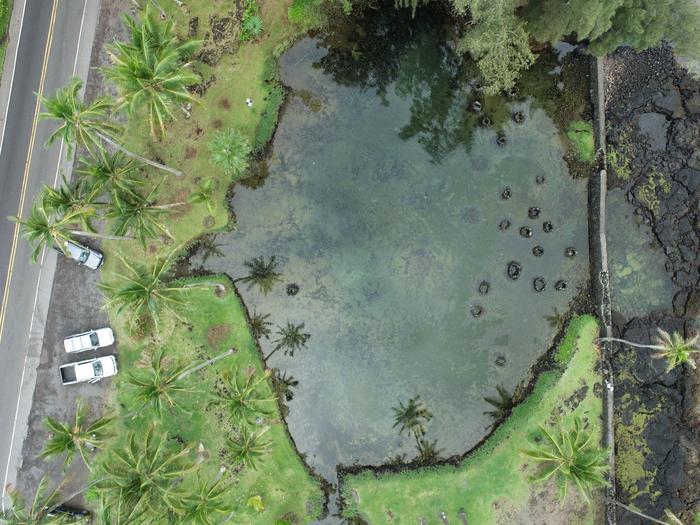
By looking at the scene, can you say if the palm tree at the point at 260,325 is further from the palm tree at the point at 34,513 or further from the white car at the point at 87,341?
the palm tree at the point at 34,513

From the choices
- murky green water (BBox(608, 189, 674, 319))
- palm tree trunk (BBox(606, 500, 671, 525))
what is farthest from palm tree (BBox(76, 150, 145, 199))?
palm tree trunk (BBox(606, 500, 671, 525))

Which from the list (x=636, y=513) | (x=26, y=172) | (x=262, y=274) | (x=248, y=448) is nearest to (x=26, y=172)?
(x=26, y=172)

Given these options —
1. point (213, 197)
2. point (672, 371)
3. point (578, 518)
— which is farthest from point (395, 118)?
point (578, 518)

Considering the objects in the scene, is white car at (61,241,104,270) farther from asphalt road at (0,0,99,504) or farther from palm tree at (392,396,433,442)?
palm tree at (392,396,433,442)

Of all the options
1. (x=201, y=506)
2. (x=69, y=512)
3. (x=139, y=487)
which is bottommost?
(x=201, y=506)

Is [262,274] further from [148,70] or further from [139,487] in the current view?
[148,70]

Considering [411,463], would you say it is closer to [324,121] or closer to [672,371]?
[672,371]
